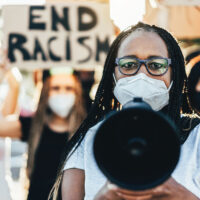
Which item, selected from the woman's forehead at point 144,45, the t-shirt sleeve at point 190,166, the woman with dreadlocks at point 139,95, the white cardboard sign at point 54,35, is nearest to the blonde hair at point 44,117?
the white cardboard sign at point 54,35

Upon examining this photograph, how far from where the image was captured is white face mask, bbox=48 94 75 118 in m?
3.91

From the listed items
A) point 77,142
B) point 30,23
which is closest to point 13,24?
point 30,23

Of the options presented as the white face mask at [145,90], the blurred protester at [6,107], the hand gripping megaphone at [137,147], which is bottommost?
the blurred protester at [6,107]

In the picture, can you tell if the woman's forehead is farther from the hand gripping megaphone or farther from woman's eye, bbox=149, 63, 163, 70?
the hand gripping megaphone

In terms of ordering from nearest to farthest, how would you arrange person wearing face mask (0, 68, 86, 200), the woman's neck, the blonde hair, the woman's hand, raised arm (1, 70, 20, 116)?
the woman's hand, person wearing face mask (0, 68, 86, 200), the blonde hair, the woman's neck, raised arm (1, 70, 20, 116)

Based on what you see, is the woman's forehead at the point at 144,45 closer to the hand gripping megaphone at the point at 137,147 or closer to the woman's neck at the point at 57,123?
the hand gripping megaphone at the point at 137,147

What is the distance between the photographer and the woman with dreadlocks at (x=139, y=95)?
1.57 metres

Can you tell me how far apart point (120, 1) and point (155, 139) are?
313 cm

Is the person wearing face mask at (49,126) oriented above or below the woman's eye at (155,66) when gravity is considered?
below

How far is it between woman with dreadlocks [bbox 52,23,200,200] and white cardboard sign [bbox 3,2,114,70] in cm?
194

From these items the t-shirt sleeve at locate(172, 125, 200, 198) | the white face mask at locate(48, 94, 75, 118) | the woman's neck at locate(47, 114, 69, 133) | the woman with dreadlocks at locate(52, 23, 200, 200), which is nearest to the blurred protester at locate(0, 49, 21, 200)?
the white face mask at locate(48, 94, 75, 118)

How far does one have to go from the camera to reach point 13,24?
3.93 m

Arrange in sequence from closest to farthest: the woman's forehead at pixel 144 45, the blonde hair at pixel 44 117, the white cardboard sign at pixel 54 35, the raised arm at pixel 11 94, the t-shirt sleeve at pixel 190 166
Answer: the t-shirt sleeve at pixel 190 166 → the woman's forehead at pixel 144 45 → the blonde hair at pixel 44 117 → the white cardboard sign at pixel 54 35 → the raised arm at pixel 11 94

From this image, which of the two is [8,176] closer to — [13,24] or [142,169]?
[13,24]
